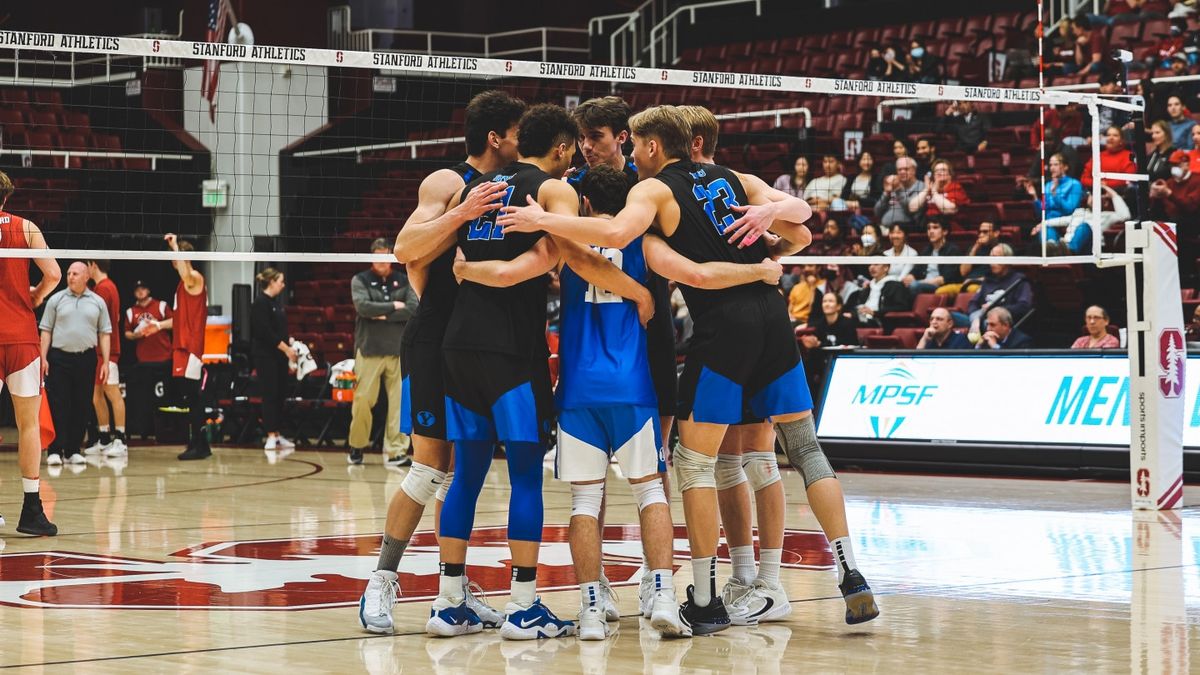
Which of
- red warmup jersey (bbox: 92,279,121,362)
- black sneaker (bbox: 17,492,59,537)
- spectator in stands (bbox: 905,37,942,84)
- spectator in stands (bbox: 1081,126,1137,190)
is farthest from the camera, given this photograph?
spectator in stands (bbox: 905,37,942,84)

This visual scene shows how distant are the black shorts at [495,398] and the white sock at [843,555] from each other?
1061mm

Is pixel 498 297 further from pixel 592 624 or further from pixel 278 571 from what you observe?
pixel 278 571

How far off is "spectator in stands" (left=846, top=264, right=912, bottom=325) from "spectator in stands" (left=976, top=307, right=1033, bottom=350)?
184cm

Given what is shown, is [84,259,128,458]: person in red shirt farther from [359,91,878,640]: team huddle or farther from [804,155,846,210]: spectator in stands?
[359,91,878,640]: team huddle

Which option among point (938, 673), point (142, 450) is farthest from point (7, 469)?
point (938, 673)

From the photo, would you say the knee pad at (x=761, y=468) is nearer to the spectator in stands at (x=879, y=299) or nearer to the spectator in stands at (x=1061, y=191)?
the spectator in stands at (x=879, y=299)

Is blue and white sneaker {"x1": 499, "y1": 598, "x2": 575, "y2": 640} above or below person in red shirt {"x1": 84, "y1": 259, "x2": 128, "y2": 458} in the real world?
below

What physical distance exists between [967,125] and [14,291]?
11.8 metres

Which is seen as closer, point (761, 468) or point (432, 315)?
point (432, 315)

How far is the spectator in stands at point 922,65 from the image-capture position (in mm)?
18047

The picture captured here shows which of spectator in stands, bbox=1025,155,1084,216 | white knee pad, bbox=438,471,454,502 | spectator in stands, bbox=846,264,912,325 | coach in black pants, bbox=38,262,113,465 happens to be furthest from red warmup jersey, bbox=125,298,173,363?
white knee pad, bbox=438,471,454,502

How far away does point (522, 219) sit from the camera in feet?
16.1

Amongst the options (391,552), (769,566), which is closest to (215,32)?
(391,552)

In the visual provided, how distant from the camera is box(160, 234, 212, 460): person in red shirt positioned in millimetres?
13789
